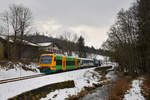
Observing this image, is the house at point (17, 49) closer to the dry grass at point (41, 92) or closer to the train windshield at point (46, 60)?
the train windshield at point (46, 60)

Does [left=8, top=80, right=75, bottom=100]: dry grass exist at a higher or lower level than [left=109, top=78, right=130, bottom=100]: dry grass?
higher

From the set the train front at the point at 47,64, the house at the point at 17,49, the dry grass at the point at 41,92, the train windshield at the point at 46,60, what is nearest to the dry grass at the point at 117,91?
the dry grass at the point at 41,92

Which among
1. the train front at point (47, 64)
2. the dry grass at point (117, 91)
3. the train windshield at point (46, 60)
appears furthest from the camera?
the train windshield at point (46, 60)

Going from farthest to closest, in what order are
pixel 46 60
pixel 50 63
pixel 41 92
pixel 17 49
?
pixel 17 49, pixel 46 60, pixel 50 63, pixel 41 92

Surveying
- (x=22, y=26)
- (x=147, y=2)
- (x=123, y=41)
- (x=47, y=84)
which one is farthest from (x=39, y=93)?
(x=123, y=41)

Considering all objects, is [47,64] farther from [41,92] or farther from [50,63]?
[41,92]

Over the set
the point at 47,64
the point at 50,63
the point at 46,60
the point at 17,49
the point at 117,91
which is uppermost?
the point at 17,49

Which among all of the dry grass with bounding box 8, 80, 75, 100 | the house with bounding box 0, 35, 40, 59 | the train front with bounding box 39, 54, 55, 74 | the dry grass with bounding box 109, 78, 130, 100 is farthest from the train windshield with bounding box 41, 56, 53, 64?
the house with bounding box 0, 35, 40, 59

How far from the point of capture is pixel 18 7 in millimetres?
26344

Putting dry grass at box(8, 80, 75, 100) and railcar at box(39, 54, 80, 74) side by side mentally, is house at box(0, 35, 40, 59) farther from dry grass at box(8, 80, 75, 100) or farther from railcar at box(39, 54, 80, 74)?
dry grass at box(8, 80, 75, 100)

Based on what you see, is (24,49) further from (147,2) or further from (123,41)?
(147,2)

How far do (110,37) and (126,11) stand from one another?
7.15 m

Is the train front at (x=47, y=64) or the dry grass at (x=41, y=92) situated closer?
the dry grass at (x=41, y=92)

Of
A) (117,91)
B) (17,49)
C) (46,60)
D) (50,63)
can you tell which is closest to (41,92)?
(50,63)
